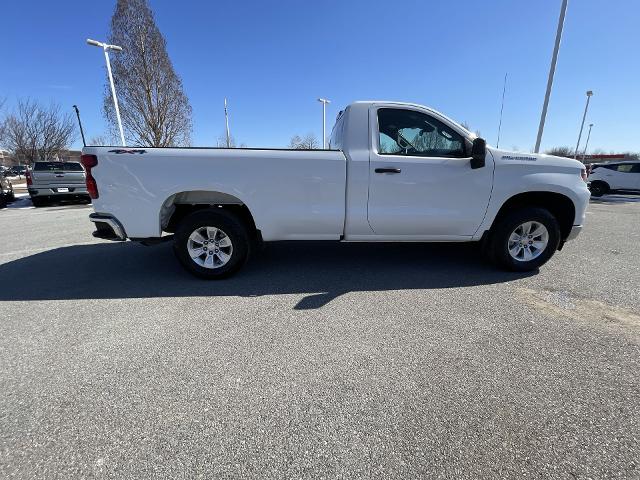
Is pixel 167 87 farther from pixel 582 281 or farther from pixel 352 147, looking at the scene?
pixel 582 281

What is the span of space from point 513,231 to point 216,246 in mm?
3874

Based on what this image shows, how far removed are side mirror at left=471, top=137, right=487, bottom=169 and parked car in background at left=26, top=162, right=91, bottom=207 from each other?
43.6ft

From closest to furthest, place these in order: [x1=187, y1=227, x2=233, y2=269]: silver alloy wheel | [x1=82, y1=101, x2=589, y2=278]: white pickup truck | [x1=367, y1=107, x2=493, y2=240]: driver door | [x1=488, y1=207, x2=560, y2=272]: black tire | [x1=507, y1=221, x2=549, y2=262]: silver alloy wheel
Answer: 1. [x1=82, y1=101, x2=589, y2=278]: white pickup truck
2. [x1=367, y1=107, x2=493, y2=240]: driver door
3. [x1=187, y1=227, x2=233, y2=269]: silver alloy wheel
4. [x1=488, y1=207, x2=560, y2=272]: black tire
5. [x1=507, y1=221, x2=549, y2=262]: silver alloy wheel

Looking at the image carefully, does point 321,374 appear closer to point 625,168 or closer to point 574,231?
point 574,231

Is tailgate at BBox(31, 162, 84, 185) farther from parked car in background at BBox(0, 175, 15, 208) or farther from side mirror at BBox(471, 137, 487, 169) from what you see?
side mirror at BBox(471, 137, 487, 169)

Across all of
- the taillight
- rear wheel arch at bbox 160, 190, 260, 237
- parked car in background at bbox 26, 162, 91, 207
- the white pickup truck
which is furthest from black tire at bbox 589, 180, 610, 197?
Result: parked car in background at bbox 26, 162, 91, 207

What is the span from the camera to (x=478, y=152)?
367 cm

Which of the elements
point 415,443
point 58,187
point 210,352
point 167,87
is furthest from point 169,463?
point 167,87

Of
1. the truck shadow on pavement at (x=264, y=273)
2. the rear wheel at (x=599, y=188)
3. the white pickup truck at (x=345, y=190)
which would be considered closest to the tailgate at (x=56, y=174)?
the truck shadow on pavement at (x=264, y=273)

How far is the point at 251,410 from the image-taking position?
6.50ft

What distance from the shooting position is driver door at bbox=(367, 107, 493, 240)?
384cm

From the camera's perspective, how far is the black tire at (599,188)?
624 inches

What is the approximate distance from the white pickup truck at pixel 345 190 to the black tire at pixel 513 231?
0.6 inches

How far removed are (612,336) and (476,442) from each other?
2046mm
